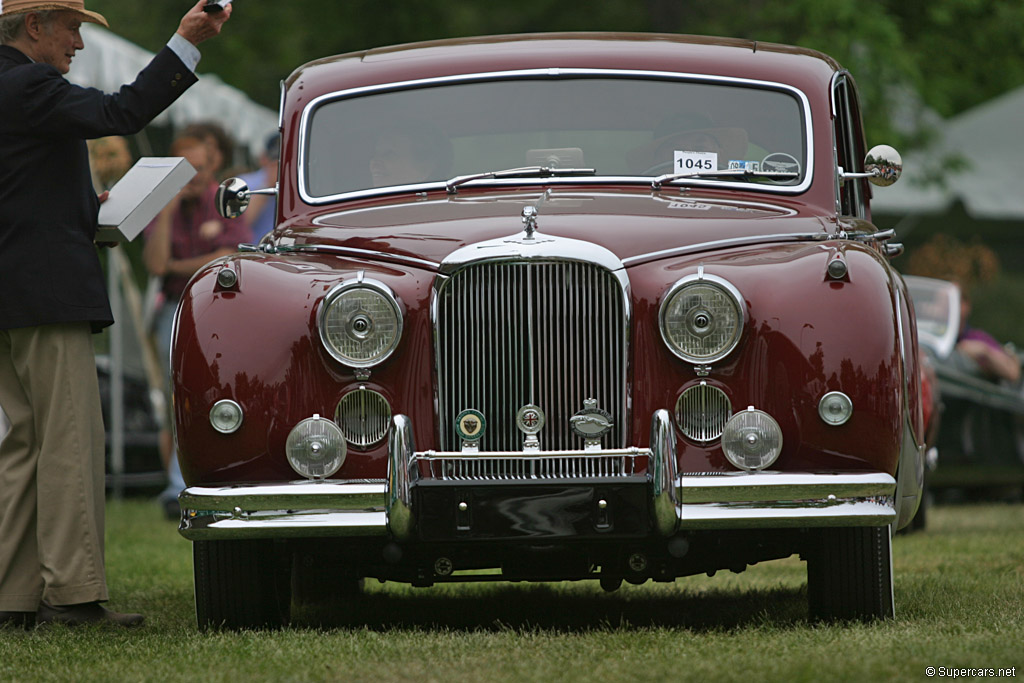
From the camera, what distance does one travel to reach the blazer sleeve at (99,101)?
190 inches

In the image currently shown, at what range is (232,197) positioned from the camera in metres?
5.82

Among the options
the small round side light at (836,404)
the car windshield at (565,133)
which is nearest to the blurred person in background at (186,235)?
the car windshield at (565,133)

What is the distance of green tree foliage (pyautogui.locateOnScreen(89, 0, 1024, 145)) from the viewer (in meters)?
16.2

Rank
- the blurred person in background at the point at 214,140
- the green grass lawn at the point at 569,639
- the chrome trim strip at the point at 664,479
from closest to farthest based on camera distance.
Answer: the green grass lawn at the point at 569,639 < the chrome trim strip at the point at 664,479 < the blurred person in background at the point at 214,140

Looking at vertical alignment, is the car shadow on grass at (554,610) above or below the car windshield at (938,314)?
below

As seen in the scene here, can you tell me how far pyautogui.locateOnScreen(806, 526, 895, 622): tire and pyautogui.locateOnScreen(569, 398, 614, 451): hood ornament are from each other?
2.46 ft

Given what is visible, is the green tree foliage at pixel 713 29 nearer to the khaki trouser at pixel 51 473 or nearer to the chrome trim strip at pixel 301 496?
the khaki trouser at pixel 51 473

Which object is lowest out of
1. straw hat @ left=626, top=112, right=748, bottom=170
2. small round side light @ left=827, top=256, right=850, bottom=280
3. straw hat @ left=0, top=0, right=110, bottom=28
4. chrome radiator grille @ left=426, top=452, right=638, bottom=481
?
chrome radiator grille @ left=426, top=452, right=638, bottom=481

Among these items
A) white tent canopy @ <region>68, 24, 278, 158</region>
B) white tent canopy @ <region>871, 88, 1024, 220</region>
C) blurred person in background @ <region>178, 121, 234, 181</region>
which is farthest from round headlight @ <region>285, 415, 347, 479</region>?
white tent canopy @ <region>871, 88, 1024, 220</region>

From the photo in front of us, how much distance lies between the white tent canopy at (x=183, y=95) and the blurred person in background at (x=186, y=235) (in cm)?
55

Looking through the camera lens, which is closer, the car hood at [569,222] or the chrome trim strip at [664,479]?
the chrome trim strip at [664,479]

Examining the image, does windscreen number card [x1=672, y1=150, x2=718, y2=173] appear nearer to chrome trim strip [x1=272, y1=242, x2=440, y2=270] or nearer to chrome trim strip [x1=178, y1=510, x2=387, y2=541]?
chrome trim strip [x1=272, y1=242, x2=440, y2=270]

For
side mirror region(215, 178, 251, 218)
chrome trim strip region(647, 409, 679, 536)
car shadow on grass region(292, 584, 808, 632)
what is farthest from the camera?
side mirror region(215, 178, 251, 218)

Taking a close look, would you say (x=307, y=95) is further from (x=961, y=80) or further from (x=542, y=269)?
(x=961, y=80)
